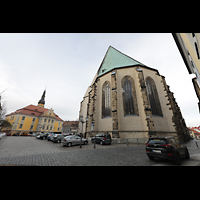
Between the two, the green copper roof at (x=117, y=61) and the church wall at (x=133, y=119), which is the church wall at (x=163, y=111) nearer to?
the church wall at (x=133, y=119)

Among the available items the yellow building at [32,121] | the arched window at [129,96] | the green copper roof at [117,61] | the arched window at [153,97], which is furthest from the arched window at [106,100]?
the yellow building at [32,121]

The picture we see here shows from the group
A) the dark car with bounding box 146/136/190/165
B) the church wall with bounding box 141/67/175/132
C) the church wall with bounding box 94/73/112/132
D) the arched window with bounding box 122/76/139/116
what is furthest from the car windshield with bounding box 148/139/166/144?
the church wall with bounding box 141/67/175/132

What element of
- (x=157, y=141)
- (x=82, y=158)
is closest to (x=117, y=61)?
(x=157, y=141)

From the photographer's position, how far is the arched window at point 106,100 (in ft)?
55.7

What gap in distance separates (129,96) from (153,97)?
467 centimetres

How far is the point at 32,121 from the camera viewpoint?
41.3m

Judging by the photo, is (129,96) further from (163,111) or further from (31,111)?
(31,111)

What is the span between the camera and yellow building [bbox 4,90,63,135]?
37.3 m

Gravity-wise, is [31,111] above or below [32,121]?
above
